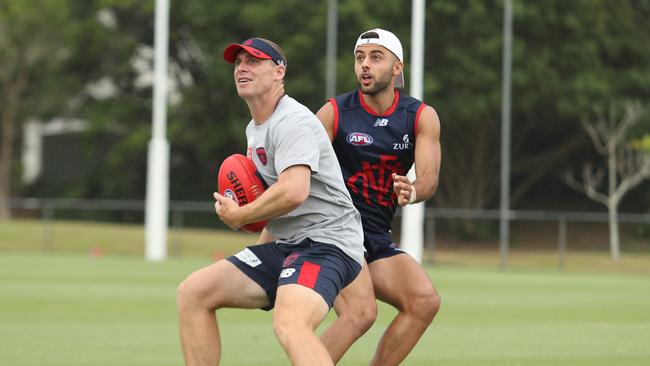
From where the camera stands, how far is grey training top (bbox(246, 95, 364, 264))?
7336 mm

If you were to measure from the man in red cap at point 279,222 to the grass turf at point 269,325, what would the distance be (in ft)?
10.1

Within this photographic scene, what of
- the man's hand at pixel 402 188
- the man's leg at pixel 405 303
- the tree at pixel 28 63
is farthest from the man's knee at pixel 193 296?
the tree at pixel 28 63

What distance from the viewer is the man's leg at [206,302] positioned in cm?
755

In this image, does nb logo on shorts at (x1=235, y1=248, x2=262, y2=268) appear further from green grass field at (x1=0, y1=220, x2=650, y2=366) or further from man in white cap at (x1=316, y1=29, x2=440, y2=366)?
green grass field at (x1=0, y1=220, x2=650, y2=366)

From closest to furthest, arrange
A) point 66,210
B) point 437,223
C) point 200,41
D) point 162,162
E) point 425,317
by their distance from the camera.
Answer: point 425,317, point 162,162, point 437,223, point 200,41, point 66,210

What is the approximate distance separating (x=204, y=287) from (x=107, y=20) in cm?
4779

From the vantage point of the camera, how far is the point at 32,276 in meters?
22.2

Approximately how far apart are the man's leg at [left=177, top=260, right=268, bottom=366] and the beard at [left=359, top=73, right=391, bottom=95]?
71.5 inches

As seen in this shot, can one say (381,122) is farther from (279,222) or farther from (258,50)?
(258,50)

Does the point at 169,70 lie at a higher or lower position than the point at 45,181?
higher

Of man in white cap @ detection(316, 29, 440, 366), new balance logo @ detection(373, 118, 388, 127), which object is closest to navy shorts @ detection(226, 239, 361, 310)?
man in white cap @ detection(316, 29, 440, 366)

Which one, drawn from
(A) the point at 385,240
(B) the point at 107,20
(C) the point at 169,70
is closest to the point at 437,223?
(C) the point at 169,70

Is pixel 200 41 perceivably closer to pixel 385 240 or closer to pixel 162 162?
pixel 162 162

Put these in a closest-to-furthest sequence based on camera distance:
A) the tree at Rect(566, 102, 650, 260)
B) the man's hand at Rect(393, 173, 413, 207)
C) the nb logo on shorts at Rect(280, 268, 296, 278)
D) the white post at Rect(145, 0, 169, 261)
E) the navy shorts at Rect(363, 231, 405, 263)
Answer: the nb logo on shorts at Rect(280, 268, 296, 278), the man's hand at Rect(393, 173, 413, 207), the navy shorts at Rect(363, 231, 405, 263), the white post at Rect(145, 0, 169, 261), the tree at Rect(566, 102, 650, 260)
